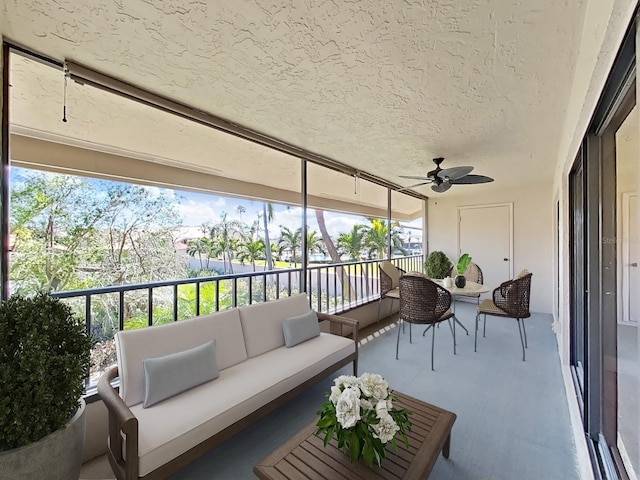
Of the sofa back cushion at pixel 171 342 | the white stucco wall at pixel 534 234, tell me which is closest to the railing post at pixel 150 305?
the sofa back cushion at pixel 171 342

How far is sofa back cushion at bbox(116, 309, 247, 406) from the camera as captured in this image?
1656mm

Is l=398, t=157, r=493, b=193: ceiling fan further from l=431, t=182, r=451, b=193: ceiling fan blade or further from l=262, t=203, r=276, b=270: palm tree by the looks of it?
l=262, t=203, r=276, b=270: palm tree

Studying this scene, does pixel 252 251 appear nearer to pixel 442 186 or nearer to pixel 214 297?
pixel 214 297

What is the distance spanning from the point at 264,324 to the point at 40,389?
1495mm

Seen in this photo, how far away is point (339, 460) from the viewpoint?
126 cm

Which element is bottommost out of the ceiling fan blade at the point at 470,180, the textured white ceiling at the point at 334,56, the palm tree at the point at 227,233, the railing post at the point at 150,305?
the railing post at the point at 150,305

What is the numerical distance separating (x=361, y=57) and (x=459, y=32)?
533 mm

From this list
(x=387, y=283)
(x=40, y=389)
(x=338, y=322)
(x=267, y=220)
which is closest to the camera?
(x=40, y=389)

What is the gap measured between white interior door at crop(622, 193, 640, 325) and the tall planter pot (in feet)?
7.90

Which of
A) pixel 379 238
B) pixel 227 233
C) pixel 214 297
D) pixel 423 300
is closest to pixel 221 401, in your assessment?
pixel 423 300

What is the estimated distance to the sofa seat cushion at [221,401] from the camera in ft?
4.47

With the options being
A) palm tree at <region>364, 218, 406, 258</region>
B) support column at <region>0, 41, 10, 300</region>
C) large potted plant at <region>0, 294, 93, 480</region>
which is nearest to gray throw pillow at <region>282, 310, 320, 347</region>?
large potted plant at <region>0, 294, 93, 480</region>

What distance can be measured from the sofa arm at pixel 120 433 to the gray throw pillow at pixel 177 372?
190mm

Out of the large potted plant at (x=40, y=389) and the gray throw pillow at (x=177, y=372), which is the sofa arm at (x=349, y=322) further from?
the large potted plant at (x=40, y=389)
